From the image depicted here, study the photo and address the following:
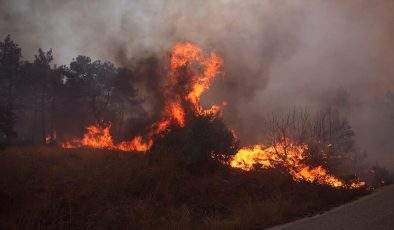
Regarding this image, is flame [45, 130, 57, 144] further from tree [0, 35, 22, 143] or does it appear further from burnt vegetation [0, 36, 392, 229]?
burnt vegetation [0, 36, 392, 229]

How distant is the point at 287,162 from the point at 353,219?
12.6 meters

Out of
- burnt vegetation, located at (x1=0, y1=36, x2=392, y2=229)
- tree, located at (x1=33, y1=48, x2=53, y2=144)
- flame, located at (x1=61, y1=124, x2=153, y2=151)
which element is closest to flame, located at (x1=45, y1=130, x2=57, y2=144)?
tree, located at (x1=33, y1=48, x2=53, y2=144)

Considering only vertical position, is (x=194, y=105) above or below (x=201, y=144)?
above

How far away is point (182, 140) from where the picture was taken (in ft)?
68.1

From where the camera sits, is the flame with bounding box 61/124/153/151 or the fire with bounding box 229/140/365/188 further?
the flame with bounding box 61/124/153/151

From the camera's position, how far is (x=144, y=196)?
16578mm

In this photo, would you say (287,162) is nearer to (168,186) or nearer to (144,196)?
(168,186)

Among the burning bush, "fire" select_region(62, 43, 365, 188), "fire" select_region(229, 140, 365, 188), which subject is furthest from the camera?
"fire" select_region(62, 43, 365, 188)

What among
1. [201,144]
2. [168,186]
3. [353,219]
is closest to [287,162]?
[201,144]

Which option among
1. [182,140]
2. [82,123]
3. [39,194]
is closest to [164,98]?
[182,140]

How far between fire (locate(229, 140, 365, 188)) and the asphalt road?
6.25 m

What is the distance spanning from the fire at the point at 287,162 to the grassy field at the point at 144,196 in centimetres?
146

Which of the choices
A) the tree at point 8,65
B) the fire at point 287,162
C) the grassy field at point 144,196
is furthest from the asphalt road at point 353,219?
the tree at point 8,65

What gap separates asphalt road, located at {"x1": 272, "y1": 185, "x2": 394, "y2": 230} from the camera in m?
10.2
